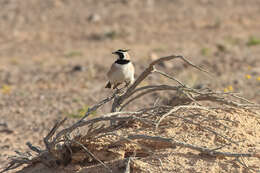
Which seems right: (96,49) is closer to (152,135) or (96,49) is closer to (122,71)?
(122,71)

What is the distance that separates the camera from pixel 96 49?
13172 mm

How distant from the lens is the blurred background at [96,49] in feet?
26.8

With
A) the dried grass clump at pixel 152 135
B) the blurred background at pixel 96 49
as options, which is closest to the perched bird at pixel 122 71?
the dried grass clump at pixel 152 135

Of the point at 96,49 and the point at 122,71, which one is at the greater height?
the point at 96,49

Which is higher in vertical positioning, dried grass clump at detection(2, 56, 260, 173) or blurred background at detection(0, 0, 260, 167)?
blurred background at detection(0, 0, 260, 167)

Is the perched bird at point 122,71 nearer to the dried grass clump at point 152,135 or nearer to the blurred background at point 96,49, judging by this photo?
the dried grass clump at point 152,135

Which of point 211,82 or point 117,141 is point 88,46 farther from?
point 117,141

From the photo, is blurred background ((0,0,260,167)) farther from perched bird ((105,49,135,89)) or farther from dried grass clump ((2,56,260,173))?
dried grass clump ((2,56,260,173))

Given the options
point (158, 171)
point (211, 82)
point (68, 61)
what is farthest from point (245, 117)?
point (68, 61)

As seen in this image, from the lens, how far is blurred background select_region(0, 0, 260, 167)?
26.8 ft

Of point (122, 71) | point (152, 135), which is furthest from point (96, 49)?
point (152, 135)

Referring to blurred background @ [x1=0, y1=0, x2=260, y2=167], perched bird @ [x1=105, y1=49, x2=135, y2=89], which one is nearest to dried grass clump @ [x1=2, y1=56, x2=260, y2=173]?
perched bird @ [x1=105, y1=49, x2=135, y2=89]

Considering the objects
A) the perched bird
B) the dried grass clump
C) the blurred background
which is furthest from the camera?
the blurred background

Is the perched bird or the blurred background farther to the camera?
the blurred background
